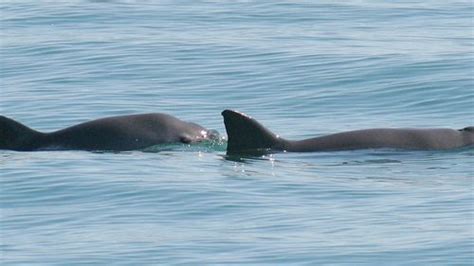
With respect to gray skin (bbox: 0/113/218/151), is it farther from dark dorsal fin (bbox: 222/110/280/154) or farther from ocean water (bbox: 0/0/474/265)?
dark dorsal fin (bbox: 222/110/280/154)

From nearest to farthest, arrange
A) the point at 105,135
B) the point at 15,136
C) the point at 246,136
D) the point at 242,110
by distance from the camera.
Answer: the point at 246,136
the point at 105,135
the point at 15,136
the point at 242,110

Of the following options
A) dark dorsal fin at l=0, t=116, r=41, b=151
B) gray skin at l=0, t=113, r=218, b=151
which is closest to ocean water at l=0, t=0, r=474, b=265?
gray skin at l=0, t=113, r=218, b=151

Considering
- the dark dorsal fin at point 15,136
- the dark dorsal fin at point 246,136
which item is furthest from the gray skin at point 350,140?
the dark dorsal fin at point 15,136

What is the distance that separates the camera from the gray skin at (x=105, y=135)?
20203 millimetres

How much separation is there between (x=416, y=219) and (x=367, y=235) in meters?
0.82

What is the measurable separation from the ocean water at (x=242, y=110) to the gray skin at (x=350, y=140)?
0.21m

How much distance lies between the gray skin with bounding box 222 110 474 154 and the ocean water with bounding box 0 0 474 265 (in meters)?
0.21

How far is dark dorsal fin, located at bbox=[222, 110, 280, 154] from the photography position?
1895cm

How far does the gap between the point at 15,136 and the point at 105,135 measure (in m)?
1.09

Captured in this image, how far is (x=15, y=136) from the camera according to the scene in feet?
66.8

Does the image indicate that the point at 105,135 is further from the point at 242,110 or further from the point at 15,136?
the point at 242,110

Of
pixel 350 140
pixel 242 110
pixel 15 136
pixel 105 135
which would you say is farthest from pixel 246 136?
pixel 242 110

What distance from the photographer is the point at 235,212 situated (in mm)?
15836

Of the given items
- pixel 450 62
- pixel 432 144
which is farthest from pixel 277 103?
pixel 432 144
